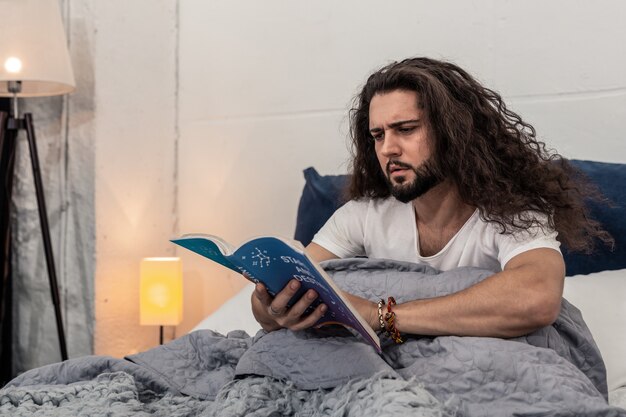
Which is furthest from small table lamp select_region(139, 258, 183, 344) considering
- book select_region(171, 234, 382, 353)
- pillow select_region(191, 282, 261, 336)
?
book select_region(171, 234, 382, 353)

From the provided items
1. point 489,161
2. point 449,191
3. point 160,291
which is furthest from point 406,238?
point 160,291

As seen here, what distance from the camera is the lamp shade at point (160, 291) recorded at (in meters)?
2.94

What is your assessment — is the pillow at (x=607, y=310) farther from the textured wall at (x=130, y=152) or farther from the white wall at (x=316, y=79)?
the textured wall at (x=130, y=152)

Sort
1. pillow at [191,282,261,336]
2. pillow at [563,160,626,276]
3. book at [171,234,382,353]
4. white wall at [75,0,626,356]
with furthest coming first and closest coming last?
white wall at [75,0,626,356]
pillow at [191,282,261,336]
pillow at [563,160,626,276]
book at [171,234,382,353]

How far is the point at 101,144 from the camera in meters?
3.03

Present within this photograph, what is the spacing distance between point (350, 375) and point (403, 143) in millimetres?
634

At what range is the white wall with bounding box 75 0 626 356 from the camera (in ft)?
8.80

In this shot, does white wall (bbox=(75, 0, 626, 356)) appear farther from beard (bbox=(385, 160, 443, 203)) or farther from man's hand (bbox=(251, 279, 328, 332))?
man's hand (bbox=(251, 279, 328, 332))

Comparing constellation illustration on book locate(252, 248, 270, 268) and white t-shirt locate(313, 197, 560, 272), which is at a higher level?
constellation illustration on book locate(252, 248, 270, 268)

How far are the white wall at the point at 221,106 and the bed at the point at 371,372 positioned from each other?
0.98 metres

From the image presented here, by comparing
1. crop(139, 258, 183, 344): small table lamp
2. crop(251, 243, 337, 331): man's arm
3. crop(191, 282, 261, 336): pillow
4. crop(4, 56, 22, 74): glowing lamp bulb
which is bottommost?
crop(139, 258, 183, 344): small table lamp

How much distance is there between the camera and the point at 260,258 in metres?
1.35

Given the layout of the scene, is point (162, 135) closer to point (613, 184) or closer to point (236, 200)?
point (236, 200)

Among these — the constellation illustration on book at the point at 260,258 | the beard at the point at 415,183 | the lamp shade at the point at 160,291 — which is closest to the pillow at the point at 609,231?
the beard at the point at 415,183
